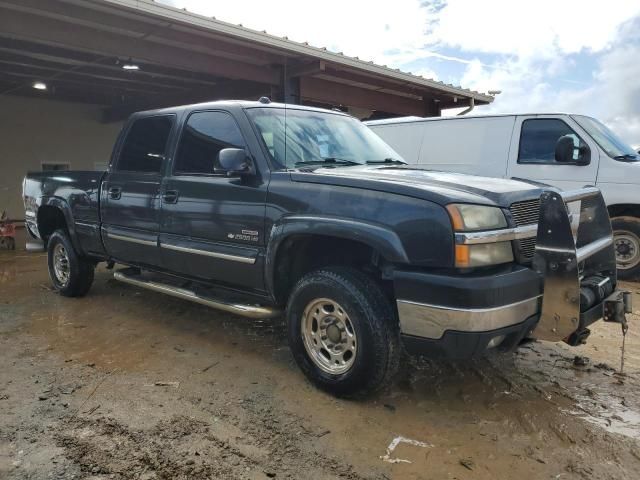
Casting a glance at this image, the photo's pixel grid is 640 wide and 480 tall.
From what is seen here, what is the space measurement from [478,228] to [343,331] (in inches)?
42.0

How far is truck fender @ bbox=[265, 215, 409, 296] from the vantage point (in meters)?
2.85

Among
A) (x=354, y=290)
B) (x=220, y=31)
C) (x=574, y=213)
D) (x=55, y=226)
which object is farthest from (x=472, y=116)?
(x=55, y=226)

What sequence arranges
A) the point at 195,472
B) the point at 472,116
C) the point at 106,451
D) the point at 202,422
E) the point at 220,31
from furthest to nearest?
the point at 220,31, the point at 472,116, the point at 202,422, the point at 106,451, the point at 195,472

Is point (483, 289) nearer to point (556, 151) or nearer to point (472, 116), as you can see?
point (556, 151)

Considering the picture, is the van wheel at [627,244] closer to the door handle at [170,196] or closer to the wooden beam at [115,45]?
the door handle at [170,196]

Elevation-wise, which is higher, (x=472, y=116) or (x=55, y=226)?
(x=472, y=116)

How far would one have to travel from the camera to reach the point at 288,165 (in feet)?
11.9

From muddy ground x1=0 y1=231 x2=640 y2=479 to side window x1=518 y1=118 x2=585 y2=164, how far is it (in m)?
3.01

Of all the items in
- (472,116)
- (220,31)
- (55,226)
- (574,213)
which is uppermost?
(220,31)

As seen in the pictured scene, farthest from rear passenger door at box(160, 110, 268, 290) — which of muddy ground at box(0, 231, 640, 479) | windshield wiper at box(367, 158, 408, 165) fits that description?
windshield wiper at box(367, 158, 408, 165)

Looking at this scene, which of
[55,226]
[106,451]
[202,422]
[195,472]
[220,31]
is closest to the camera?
[195,472]

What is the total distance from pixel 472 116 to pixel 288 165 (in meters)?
4.73

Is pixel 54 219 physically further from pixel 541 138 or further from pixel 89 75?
pixel 89 75

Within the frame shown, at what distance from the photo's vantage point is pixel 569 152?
642 centimetres
